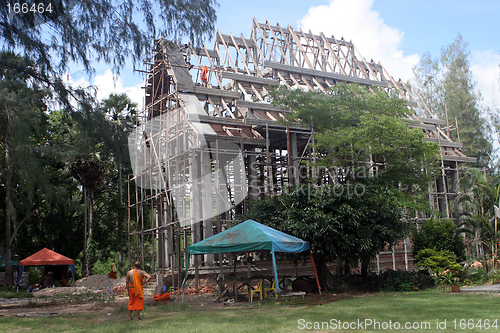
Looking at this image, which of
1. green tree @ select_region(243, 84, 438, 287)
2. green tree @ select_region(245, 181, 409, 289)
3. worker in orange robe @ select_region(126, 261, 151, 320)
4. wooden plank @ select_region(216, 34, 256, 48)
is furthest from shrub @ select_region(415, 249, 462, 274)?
wooden plank @ select_region(216, 34, 256, 48)

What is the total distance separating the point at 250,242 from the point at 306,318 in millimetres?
3841

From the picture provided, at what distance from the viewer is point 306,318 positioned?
9.44 m

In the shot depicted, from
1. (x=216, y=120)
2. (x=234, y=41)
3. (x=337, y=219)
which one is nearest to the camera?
(x=337, y=219)

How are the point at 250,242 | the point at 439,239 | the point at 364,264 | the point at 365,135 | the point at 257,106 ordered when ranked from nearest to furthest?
the point at 250,242
the point at 364,264
the point at 365,135
the point at 439,239
the point at 257,106

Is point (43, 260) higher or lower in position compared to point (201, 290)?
higher

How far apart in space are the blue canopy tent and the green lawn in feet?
5.29

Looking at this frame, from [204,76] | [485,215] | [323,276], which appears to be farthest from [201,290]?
[485,215]

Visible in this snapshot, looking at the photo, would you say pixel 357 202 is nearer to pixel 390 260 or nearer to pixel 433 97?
pixel 390 260

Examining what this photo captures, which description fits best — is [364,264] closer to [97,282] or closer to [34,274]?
[97,282]

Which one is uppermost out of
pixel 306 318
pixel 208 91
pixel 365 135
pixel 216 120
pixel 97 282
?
pixel 208 91

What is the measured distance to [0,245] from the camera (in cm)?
2994

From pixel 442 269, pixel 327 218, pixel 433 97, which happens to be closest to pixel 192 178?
pixel 327 218

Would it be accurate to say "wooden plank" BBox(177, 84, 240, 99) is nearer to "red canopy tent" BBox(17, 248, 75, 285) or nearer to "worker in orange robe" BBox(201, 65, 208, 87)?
"worker in orange robe" BBox(201, 65, 208, 87)

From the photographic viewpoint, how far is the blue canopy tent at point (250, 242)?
12841 mm
